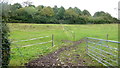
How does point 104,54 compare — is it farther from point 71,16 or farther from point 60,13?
point 60,13

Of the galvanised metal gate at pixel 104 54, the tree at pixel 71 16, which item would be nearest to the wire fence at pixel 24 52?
the galvanised metal gate at pixel 104 54

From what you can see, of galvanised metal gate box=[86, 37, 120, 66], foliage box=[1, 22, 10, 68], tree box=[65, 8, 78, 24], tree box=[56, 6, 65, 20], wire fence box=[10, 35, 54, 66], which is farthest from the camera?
tree box=[56, 6, 65, 20]

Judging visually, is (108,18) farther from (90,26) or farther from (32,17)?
(32,17)

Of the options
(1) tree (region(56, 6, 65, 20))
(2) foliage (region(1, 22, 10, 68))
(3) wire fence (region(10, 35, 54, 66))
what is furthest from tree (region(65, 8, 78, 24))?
(2) foliage (region(1, 22, 10, 68))

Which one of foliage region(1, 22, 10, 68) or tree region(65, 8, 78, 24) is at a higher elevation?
tree region(65, 8, 78, 24)

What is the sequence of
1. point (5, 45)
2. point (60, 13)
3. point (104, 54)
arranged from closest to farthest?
point (5, 45), point (104, 54), point (60, 13)

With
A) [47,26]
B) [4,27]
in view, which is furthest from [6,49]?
[47,26]

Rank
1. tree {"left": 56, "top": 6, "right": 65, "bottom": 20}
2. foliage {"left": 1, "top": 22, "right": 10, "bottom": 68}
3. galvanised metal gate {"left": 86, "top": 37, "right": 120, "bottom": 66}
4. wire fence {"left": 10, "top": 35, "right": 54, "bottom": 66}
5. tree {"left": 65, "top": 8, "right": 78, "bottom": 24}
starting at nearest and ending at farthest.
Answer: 1. foliage {"left": 1, "top": 22, "right": 10, "bottom": 68}
2. galvanised metal gate {"left": 86, "top": 37, "right": 120, "bottom": 66}
3. wire fence {"left": 10, "top": 35, "right": 54, "bottom": 66}
4. tree {"left": 65, "top": 8, "right": 78, "bottom": 24}
5. tree {"left": 56, "top": 6, "right": 65, "bottom": 20}

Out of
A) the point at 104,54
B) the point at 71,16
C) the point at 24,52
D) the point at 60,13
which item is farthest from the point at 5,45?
the point at 60,13

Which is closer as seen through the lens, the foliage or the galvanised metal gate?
the foliage

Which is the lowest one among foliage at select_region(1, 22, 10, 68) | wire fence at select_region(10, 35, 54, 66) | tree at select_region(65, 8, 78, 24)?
wire fence at select_region(10, 35, 54, 66)

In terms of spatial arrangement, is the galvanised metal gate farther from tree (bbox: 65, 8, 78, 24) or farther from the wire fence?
tree (bbox: 65, 8, 78, 24)

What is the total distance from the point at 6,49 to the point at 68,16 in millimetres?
19451

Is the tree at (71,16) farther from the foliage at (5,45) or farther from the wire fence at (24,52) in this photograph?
the foliage at (5,45)
